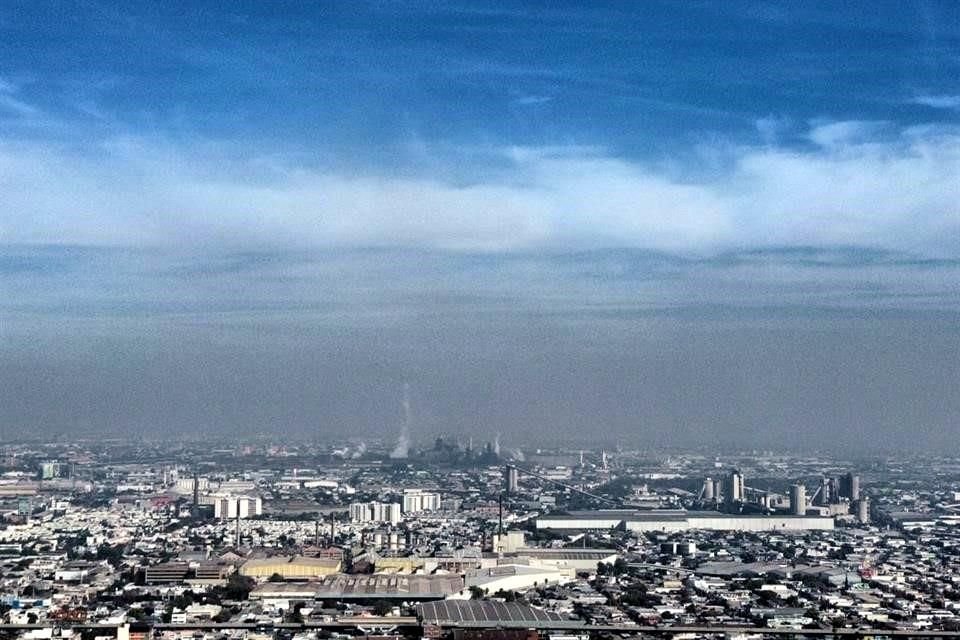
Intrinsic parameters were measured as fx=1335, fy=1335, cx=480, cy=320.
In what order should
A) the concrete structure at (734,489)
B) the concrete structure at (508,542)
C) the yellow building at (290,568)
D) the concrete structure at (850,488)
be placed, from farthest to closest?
the concrete structure at (734,489)
the concrete structure at (850,488)
the concrete structure at (508,542)
the yellow building at (290,568)

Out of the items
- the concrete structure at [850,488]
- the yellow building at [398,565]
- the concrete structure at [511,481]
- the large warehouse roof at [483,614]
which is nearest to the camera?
the large warehouse roof at [483,614]

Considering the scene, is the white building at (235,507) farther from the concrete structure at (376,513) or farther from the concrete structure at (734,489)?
the concrete structure at (734,489)

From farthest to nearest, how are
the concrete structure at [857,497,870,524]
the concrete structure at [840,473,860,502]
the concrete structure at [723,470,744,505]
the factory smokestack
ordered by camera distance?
the concrete structure at [723,470,744,505]
the concrete structure at [840,473,860,502]
the concrete structure at [857,497,870,524]
the factory smokestack

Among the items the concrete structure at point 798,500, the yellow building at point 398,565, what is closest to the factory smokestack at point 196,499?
the yellow building at point 398,565

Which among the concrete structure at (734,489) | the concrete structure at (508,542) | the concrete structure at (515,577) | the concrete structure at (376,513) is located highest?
the concrete structure at (734,489)

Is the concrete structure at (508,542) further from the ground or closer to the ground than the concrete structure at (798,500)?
closer to the ground

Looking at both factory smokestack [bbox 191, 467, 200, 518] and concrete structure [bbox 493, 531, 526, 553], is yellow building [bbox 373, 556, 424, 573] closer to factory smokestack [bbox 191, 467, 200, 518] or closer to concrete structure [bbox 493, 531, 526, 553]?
concrete structure [bbox 493, 531, 526, 553]

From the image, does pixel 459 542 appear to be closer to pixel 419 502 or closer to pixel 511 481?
pixel 419 502

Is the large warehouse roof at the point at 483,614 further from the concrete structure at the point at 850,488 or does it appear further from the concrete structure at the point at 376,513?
the concrete structure at the point at 850,488

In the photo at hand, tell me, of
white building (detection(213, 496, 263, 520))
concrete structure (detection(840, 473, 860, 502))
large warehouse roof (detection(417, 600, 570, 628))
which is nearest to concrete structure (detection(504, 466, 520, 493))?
white building (detection(213, 496, 263, 520))

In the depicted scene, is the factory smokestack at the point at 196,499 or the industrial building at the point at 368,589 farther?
the factory smokestack at the point at 196,499
